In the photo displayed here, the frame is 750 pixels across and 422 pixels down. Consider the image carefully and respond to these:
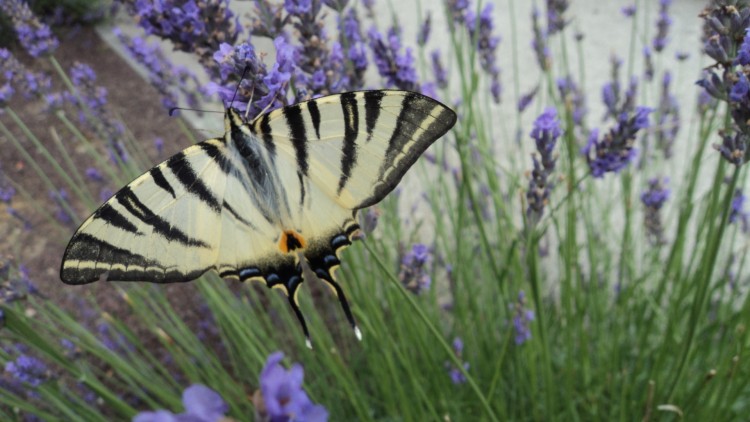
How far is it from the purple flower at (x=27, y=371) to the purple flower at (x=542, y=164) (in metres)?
1.18

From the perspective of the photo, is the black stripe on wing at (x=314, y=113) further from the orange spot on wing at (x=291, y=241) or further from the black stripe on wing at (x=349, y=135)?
the orange spot on wing at (x=291, y=241)

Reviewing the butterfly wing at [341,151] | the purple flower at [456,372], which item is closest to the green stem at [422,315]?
the butterfly wing at [341,151]

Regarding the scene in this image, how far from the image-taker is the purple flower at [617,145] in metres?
1.22

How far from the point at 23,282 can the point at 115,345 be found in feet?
4.79

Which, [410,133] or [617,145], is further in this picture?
[617,145]

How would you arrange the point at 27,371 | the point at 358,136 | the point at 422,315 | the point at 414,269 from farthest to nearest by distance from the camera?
the point at 414,269, the point at 27,371, the point at 358,136, the point at 422,315

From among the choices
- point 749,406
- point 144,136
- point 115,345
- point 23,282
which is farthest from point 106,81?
point 749,406

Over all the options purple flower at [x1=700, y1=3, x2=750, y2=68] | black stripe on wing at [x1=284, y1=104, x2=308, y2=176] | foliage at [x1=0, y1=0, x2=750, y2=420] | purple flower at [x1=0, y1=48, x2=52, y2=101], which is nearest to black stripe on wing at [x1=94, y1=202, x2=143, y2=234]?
foliage at [x1=0, y1=0, x2=750, y2=420]

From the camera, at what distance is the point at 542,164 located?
47.9 inches

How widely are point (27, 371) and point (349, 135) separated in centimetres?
95

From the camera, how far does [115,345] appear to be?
2.67 metres

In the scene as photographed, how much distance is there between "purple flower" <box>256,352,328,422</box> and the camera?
508 mm

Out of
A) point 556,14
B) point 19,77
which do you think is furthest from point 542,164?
point 19,77

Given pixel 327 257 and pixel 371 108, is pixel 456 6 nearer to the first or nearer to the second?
pixel 371 108
